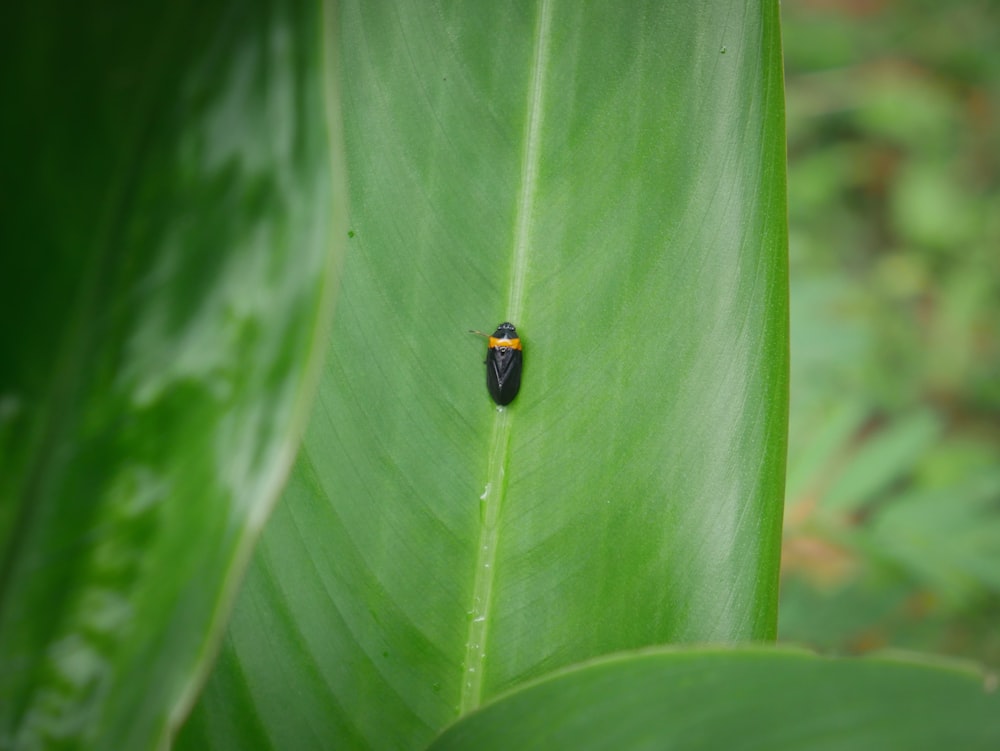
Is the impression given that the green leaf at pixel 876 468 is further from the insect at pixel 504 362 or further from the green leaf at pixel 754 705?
the green leaf at pixel 754 705

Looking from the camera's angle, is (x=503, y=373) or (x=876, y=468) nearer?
(x=503, y=373)

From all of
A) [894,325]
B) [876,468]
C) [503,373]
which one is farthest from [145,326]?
[894,325]

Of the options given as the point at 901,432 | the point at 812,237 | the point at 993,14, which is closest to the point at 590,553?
the point at 901,432

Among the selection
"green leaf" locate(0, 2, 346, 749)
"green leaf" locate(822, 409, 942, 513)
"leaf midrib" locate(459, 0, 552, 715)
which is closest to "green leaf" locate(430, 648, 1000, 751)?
"leaf midrib" locate(459, 0, 552, 715)

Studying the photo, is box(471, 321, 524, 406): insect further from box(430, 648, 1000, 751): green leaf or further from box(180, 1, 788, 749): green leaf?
box(430, 648, 1000, 751): green leaf

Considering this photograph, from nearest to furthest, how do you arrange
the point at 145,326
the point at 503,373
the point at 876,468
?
1. the point at 145,326
2. the point at 503,373
3. the point at 876,468

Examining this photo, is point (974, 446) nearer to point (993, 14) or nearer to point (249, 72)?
point (993, 14)

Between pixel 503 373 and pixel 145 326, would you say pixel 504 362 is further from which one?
pixel 145 326
